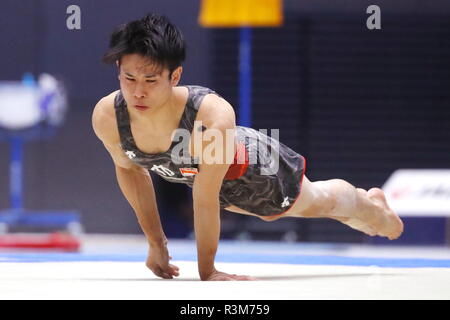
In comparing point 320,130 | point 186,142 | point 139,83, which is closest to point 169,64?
point 139,83

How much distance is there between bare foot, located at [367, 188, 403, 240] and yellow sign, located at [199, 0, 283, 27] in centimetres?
359

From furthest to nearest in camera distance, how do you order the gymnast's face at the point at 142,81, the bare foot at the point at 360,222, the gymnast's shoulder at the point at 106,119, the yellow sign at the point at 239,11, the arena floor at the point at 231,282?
the yellow sign at the point at 239,11 < the bare foot at the point at 360,222 < the gymnast's shoulder at the point at 106,119 < the gymnast's face at the point at 142,81 < the arena floor at the point at 231,282

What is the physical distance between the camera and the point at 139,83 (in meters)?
2.62

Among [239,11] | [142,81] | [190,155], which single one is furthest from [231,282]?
[239,11]

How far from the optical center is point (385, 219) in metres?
3.46

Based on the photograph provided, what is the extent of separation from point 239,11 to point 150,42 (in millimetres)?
4362

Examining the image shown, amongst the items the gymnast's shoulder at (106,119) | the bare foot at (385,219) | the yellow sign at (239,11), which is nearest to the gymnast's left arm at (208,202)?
the gymnast's shoulder at (106,119)

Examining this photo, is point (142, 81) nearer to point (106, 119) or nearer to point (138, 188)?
point (106, 119)

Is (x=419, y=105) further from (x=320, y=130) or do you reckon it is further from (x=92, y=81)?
(x=92, y=81)

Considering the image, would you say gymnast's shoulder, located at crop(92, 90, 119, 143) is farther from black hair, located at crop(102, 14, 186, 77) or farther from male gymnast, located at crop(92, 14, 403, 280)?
black hair, located at crop(102, 14, 186, 77)

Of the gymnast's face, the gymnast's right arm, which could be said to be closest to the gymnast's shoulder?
the gymnast's right arm

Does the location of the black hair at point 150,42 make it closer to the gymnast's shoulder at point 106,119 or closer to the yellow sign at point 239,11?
the gymnast's shoulder at point 106,119

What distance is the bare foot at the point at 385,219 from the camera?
136 inches

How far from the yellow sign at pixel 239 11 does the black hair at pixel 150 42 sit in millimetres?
4198
